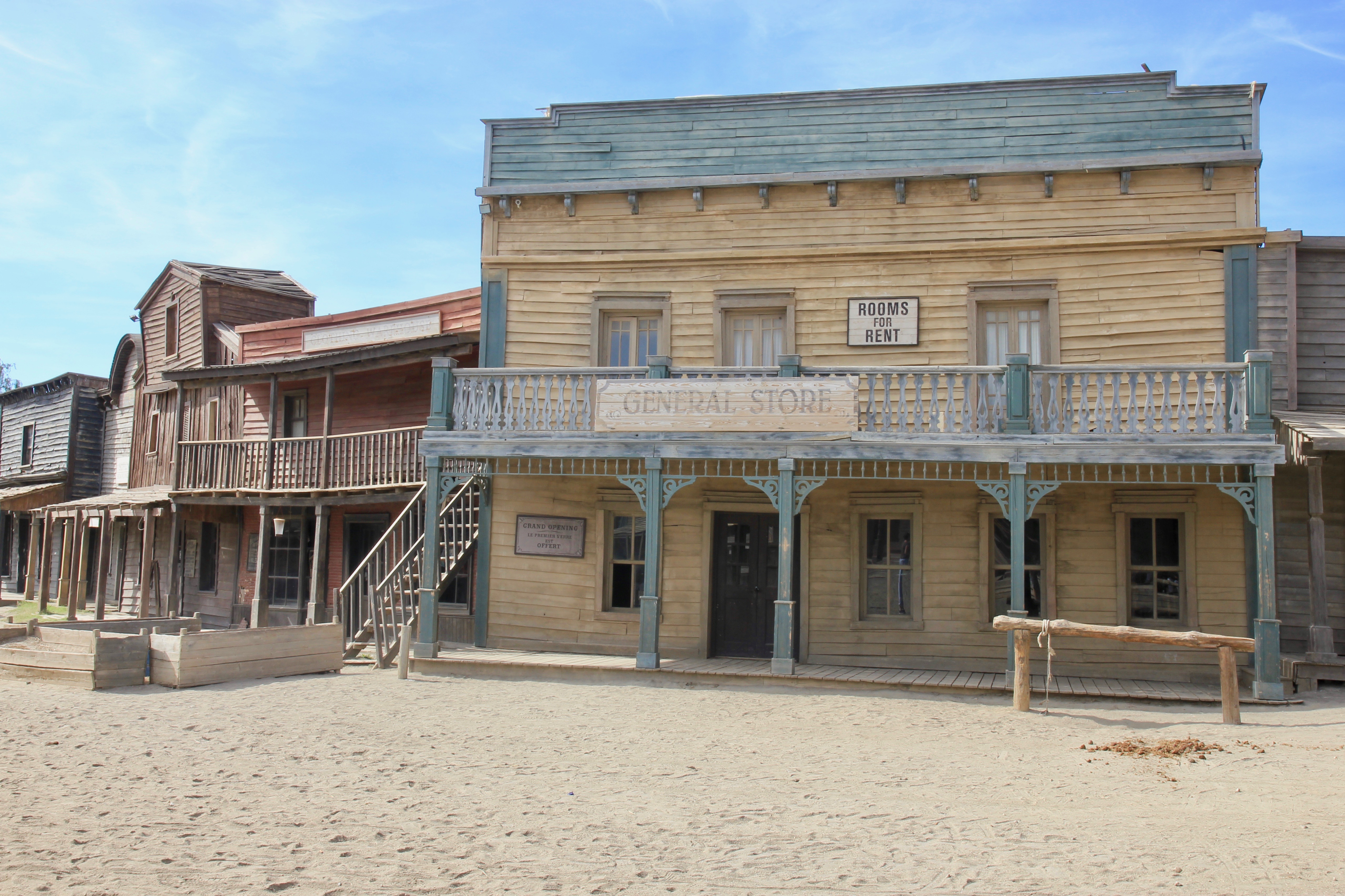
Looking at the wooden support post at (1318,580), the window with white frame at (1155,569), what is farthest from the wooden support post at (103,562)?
the wooden support post at (1318,580)

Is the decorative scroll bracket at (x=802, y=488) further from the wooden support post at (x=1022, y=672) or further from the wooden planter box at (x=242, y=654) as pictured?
the wooden planter box at (x=242, y=654)

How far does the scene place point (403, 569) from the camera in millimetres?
13680

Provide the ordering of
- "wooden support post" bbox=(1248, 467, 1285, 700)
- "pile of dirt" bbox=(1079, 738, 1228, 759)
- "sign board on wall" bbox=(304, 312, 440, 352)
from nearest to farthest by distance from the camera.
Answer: "pile of dirt" bbox=(1079, 738, 1228, 759)
"wooden support post" bbox=(1248, 467, 1285, 700)
"sign board on wall" bbox=(304, 312, 440, 352)

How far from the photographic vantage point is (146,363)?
24.9 m

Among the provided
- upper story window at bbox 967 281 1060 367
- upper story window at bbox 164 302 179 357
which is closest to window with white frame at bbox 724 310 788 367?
upper story window at bbox 967 281 1060 367

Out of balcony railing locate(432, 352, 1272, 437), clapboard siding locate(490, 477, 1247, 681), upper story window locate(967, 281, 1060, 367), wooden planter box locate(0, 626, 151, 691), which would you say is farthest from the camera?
upper story window locate(967, 281, 1060, 367)

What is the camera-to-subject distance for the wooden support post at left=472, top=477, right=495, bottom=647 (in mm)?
13711

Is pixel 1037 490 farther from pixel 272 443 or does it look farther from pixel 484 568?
pixel 272 443

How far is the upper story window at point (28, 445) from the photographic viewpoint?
29.5 metres

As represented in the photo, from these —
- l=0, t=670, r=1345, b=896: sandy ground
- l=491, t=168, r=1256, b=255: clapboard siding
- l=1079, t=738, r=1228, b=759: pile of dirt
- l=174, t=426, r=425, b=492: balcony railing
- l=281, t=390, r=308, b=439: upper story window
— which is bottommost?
l=0, t=670, r=1345, b=896: sandy ground

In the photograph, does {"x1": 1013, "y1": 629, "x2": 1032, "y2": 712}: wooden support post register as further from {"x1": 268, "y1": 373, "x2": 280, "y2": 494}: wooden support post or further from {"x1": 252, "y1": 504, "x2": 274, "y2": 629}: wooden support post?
{"x1": 268, "y1": 373, "x2": 280, "y2": 494}: wooden support post

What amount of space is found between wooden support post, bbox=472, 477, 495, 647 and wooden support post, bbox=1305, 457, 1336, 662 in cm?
980

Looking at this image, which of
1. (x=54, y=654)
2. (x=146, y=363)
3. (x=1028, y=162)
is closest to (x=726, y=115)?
(x=1028, y=162)

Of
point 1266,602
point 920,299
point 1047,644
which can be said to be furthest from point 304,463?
point 1266,602
